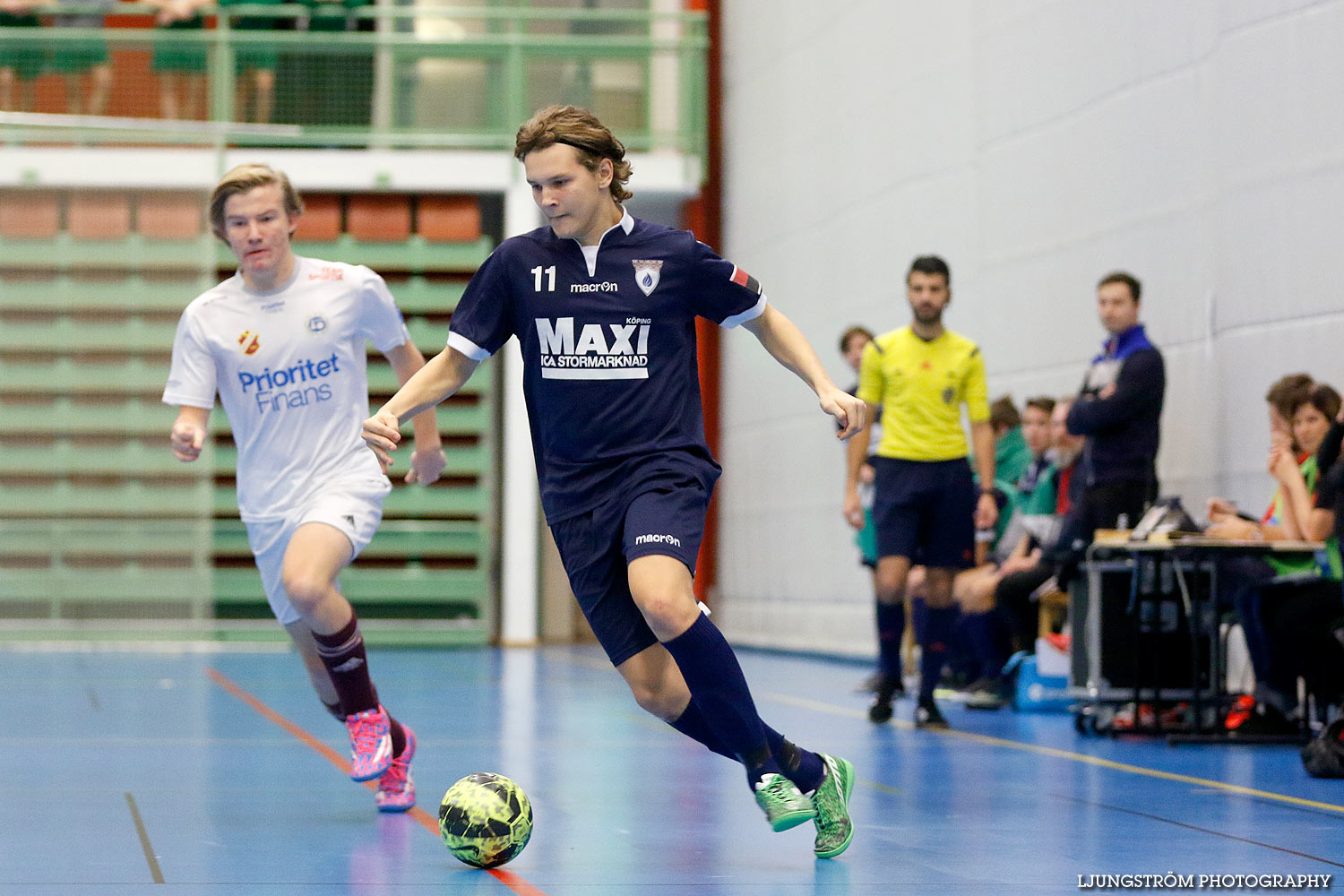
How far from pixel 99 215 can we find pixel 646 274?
13995 millimetres

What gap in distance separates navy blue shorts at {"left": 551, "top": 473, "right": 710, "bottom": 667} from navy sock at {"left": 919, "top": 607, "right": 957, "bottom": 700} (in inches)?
156

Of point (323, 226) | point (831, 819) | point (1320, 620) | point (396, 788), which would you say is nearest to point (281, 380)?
point (396, 788)

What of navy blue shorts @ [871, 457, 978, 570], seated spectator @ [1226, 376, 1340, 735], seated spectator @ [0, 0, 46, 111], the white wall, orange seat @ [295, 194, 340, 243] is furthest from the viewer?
orange seat @ [295, 194, 340, 243]

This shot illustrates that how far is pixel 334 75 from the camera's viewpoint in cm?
1688

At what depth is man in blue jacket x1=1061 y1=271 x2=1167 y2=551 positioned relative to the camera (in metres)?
8.69

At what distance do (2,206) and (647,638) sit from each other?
47.5 feet

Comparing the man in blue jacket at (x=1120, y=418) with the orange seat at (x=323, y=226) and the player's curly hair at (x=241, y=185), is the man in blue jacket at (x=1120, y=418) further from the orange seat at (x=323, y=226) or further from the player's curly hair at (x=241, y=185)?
the orange seat at (x=323, y=226)

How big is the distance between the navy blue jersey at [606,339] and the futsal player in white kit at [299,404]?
0.85 meters

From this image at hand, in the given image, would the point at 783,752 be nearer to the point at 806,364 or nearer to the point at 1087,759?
the point at 806,364

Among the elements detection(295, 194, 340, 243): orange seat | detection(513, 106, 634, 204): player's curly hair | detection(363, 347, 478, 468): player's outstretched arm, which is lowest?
detection(363, 347, 478, 468): player's outstretched arm

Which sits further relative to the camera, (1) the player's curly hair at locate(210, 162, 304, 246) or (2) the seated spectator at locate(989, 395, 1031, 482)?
(2) the seated spectator at locate(989, 395, 1031, 482)

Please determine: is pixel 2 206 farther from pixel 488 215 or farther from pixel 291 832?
pixel 291 832

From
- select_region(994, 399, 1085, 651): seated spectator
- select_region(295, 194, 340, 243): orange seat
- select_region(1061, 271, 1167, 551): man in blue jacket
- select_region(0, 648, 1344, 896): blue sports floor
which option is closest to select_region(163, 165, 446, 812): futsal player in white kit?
select_region(0, 648, 1344, 896): blue sports floor

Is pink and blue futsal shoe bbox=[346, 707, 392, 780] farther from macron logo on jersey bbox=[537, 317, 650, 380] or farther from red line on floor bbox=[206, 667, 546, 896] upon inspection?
macron logo on jersey bbox=[537, 317, 650, 380]
